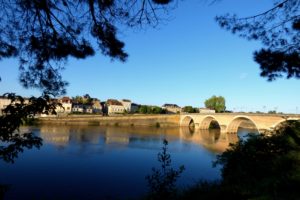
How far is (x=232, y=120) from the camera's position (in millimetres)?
46031

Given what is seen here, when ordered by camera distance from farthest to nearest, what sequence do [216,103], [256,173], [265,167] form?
[216,103] → [256,173] → [265,167]

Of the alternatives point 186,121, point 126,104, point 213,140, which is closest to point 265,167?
point 213,140

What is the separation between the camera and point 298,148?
21.2 feet

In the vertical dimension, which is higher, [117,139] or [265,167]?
[265,167]

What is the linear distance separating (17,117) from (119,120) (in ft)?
162

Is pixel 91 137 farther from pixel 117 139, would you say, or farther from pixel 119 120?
pixel 119 120

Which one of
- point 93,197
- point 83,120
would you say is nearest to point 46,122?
point 83,120

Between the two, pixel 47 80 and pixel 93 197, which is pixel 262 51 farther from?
pixel 93 197

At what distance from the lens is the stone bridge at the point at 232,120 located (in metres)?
37.7

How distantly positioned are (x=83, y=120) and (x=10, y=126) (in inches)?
1883

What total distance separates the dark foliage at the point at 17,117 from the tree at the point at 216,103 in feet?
256

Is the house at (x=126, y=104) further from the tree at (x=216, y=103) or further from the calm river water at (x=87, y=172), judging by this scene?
the calm river water at (x=87, y=172)

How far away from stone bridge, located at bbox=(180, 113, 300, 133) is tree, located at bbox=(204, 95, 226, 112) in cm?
2007

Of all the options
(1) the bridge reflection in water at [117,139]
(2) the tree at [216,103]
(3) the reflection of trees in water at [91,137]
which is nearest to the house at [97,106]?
(2) the tree at [216,103]
